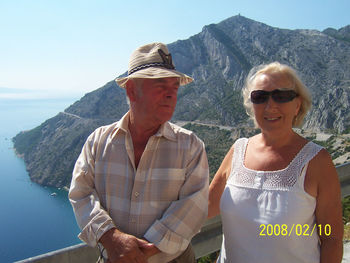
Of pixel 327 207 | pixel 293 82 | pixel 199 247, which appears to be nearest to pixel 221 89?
pixel 199 247

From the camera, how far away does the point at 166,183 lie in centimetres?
177

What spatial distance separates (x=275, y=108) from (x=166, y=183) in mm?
882

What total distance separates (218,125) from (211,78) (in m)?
27.8

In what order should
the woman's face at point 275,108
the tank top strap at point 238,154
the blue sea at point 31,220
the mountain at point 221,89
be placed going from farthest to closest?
1. the mountain at point 221,89
2. the blue sea at point 31,220
3. the tank top strap at point 238,154
4. the woman's face at point 275,108

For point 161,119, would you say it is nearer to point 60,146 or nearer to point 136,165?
point 136,165

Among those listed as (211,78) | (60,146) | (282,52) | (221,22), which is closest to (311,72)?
(282,52)

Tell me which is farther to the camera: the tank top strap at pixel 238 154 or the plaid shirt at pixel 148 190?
the tank top strap at pixel 238 154

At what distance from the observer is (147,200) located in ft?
5.71

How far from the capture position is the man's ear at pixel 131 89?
1881mm

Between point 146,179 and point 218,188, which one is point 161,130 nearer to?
point 146,179

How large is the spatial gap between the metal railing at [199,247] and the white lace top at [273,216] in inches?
17.1

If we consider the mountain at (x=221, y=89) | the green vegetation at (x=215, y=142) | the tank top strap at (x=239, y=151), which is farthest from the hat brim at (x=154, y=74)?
the mountain at (x=221, y=89)
